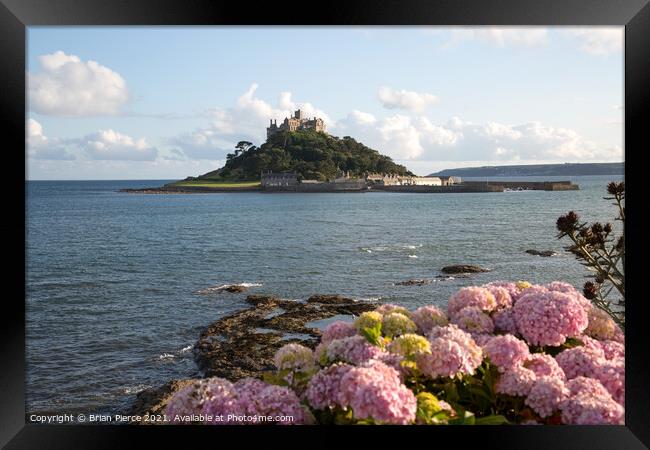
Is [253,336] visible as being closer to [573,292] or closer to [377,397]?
[573,292]

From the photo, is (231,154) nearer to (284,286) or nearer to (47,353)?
(284,286)

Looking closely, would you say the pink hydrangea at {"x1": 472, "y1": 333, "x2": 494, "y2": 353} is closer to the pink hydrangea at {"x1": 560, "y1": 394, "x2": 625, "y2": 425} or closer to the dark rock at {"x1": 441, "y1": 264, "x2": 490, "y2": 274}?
the pink hydrangea at {"x1": 560, "y1": 394, "x2": 625, "y2": 425}

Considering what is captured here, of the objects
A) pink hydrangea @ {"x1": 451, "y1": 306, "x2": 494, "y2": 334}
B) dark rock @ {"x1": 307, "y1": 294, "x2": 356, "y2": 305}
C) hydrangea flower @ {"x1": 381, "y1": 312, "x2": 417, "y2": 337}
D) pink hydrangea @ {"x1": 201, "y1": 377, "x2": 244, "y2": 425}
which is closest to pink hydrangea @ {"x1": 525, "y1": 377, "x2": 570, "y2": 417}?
pink hydrangea @ {"x1": 451, "y1": 306, "x2": 494, "y2": 334}

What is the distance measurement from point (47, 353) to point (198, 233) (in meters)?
13.8

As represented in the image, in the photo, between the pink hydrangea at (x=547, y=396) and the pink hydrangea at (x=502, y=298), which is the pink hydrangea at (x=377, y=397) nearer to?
the pink hydrangea at (x=547, y=396)

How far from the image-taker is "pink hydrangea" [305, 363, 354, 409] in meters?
1.29

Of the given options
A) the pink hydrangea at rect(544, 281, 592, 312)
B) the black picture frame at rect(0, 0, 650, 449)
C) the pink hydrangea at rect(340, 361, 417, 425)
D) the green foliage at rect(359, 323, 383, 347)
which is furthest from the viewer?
the black picture frame at rect(0, 0, 650, 449)

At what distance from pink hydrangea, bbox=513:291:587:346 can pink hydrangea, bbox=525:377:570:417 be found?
223 mm

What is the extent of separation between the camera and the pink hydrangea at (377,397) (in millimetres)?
1165

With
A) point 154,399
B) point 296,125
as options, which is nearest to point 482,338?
point 154,399

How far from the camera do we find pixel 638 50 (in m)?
2.30

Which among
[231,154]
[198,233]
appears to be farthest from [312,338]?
[198,233]

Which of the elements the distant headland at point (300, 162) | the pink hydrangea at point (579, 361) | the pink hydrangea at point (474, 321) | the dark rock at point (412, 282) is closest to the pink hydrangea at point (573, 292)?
the pink hydrangea at point (579, 361)

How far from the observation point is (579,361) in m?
1.54
